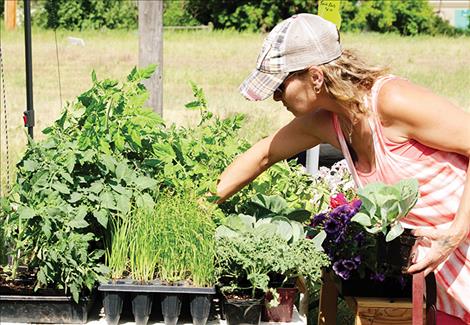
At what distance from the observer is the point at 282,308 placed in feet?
8.00

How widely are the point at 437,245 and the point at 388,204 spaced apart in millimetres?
198

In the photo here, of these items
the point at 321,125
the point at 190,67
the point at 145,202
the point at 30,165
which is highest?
the point at 321,125

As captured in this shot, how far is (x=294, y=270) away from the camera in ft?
7.89

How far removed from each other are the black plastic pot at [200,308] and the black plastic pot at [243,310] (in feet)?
0.17

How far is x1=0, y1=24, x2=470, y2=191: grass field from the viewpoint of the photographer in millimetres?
9008

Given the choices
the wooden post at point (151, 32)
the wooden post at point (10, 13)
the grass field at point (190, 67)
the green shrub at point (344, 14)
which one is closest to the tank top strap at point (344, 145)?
the wooden post at point (151, 32)

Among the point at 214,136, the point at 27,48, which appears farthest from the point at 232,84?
the point at 214,136

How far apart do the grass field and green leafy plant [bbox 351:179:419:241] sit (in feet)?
15.2

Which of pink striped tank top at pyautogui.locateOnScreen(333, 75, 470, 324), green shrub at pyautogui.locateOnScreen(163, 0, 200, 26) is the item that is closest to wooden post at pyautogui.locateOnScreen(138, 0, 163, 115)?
pink striped tank top at pyautogui.locateOnScreen(333, 75, 470, 324)

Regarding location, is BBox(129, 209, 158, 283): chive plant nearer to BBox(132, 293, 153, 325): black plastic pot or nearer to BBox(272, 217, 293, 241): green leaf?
BBox(132, 293, 153, 325): black plastic pot

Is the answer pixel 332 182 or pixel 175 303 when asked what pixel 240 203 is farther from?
pixel 332 182

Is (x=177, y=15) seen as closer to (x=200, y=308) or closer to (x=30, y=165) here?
(x=30, y=165)

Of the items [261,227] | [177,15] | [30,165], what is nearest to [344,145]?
[261,227]

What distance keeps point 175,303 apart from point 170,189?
1.48 feet
